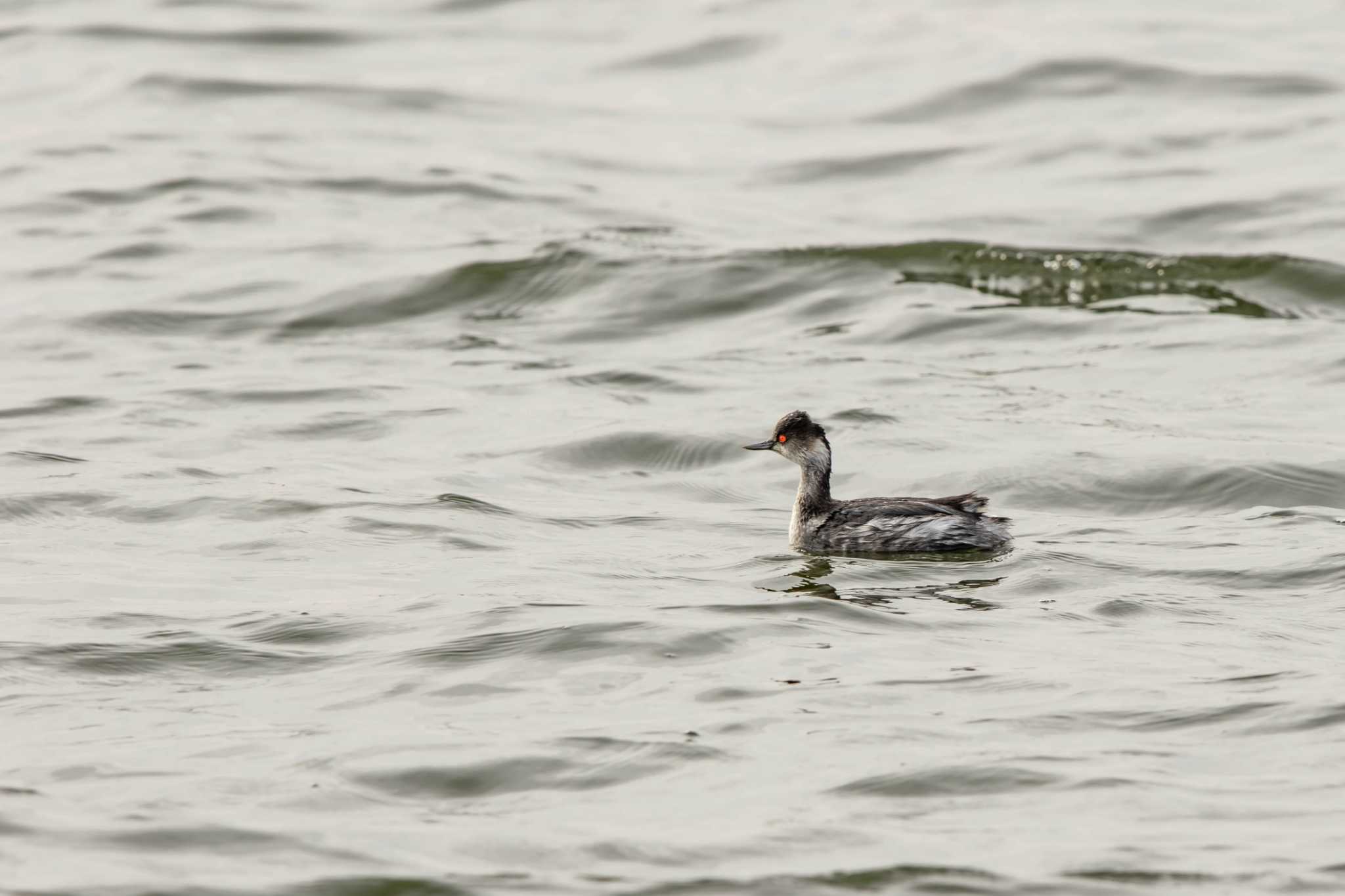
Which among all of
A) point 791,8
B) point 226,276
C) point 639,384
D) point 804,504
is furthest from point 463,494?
point 791,8

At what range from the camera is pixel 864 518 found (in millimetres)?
11977

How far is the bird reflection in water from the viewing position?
10727 mm

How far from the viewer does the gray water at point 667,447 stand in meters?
7.89

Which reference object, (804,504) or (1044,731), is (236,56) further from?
(1044,731)

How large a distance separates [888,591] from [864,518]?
933 millimetres

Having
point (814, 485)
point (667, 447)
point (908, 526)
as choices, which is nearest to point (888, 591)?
point (908, 526)

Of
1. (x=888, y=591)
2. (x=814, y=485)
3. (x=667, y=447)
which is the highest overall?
(x=814, y=485)

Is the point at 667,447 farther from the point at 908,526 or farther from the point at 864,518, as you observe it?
the point at 908,526

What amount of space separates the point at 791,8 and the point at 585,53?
11.3 feet

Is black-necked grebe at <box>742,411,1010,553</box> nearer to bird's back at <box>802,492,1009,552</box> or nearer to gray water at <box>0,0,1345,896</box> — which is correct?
bird's back at <box>802,492,1009,552</box>

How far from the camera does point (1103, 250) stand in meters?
20.1

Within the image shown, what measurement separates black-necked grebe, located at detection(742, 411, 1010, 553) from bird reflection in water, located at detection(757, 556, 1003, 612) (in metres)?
0.51

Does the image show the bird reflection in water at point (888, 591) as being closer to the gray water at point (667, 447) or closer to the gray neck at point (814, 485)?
the gray water at point (667, 447)

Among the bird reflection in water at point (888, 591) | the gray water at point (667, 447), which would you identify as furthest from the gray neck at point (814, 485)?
the bird reflection in water at point (888, 591)
